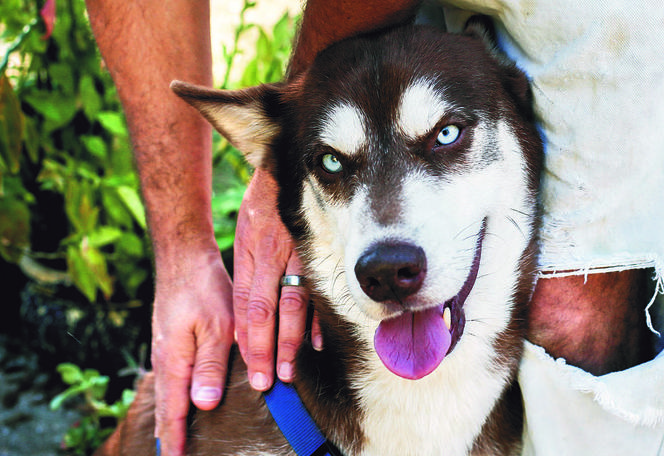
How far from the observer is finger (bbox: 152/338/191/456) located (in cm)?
225

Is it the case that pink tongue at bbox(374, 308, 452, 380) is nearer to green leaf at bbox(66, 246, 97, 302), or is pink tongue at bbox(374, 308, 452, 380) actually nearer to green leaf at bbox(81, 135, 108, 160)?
green leaf at bbox(66, 246, 97, 302)

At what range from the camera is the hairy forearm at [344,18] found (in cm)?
Answer: 201

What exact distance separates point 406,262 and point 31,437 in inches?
114

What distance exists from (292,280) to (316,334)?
0.69 ft

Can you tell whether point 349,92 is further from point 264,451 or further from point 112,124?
point 112,124

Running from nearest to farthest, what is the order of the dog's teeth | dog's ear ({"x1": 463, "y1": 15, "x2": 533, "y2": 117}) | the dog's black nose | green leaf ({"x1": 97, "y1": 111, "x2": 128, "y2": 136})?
the dog's black nose → the dog's teeth → dog's ear ({"x1": 463, "y1": 15, "x2": 533, "y2": 117}) → green leaf ({"x1": 97, "y1": 111, "x2": 128, "y2": 136})

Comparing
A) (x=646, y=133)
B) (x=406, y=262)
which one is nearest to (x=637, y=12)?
(x=646, y=133)

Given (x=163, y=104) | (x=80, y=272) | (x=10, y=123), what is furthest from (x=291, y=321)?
(x=10, y=123)

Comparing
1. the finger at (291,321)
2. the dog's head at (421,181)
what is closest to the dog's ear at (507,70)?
the dog's head at (421,181)

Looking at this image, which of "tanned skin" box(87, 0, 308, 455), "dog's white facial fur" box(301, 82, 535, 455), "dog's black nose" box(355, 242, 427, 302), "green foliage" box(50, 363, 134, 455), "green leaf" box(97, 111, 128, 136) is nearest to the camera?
"dog's black nose" box(355, 242, 427, 302)

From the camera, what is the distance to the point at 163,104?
8.07ft

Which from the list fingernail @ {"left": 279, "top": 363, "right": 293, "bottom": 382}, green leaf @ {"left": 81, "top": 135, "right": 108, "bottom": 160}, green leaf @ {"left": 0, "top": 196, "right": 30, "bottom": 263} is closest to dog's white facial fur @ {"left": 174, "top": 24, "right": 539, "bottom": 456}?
fingernail @ {"left": 279, "top": 363, "right": 293, "bottom": 382}

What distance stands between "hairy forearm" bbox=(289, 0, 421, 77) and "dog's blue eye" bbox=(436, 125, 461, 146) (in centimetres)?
42

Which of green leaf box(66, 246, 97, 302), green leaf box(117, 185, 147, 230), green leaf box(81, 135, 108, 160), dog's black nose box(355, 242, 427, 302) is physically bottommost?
green leaf box(66, 246, 97, 302)
